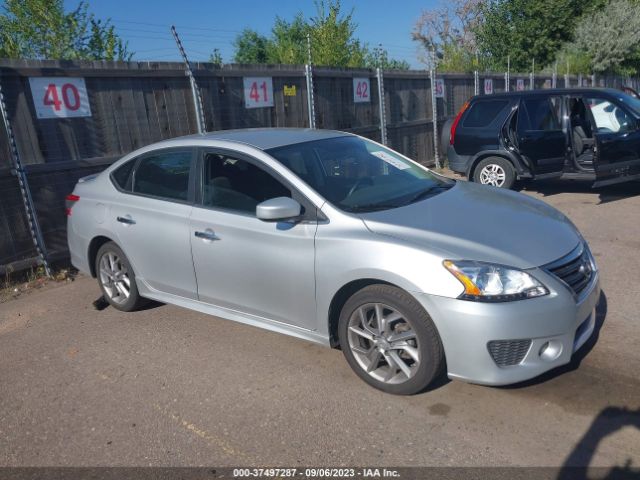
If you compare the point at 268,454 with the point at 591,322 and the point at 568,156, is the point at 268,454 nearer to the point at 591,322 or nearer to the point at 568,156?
the point at 591,322

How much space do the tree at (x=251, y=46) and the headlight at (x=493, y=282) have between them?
47005 mm

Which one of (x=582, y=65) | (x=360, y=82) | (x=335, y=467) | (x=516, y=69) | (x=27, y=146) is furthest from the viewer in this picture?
(x=516, y=69)

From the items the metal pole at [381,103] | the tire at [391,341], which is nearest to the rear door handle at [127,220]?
the tire at [391,341]

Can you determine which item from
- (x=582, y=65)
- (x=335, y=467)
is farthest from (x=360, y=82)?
(x=582, y=65)

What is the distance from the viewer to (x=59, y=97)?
6.20m

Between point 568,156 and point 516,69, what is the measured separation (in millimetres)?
26345

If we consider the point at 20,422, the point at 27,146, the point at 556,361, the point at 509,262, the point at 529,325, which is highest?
the point at 27,146

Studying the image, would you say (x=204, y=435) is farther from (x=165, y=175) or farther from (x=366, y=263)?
(x=165, y=175)

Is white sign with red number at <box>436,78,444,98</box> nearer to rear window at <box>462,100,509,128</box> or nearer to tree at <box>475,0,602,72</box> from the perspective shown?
rear window at <box>462,100,509,128</box>

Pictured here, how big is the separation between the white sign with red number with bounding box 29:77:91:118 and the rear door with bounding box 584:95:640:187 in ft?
22.6

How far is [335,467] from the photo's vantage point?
9.02ft

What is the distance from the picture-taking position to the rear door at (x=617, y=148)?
7598 millimetres

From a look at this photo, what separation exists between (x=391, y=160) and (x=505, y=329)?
200 centimetres

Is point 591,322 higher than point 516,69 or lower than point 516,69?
lower
